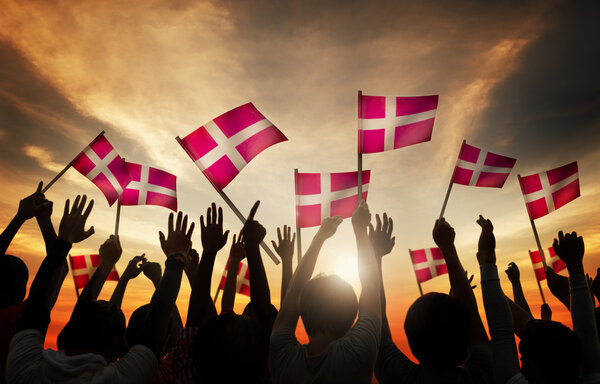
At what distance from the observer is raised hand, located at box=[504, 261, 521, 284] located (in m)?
4.73

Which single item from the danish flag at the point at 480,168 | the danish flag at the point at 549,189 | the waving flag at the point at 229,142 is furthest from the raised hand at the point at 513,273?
the danish flag at the point at 549,189

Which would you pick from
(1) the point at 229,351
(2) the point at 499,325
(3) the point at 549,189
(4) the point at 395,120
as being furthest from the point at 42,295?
(3) the point at 549,189

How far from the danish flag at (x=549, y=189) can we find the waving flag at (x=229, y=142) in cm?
717

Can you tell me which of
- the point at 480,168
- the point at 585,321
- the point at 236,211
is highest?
the point at 480,168

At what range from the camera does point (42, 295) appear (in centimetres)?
223

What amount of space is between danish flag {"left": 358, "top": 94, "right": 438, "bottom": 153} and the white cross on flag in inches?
233

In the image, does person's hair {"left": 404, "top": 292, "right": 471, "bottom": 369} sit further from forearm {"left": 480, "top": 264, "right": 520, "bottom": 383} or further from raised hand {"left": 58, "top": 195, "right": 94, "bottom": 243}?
raised hand {"left": 58, "top": 195, "right": 94, "bottom": 243}

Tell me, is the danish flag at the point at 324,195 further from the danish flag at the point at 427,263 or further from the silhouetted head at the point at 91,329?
the danish flag at the point at 427,263

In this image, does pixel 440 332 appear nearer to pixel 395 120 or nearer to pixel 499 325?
pixel 499 325

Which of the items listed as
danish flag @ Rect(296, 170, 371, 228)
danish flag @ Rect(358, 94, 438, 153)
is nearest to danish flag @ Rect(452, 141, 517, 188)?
danish flag @ Rect(358, 94, 438, 153)

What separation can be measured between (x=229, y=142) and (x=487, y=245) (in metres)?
4.73

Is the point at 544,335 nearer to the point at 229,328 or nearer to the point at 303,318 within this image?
the point at 303,318

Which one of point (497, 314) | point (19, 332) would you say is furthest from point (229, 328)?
point (497, 314)

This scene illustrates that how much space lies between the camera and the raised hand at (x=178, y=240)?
2.68m
